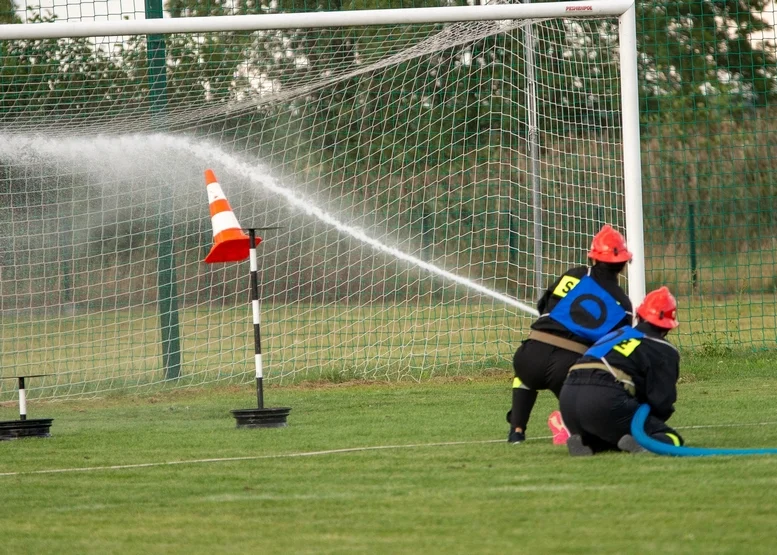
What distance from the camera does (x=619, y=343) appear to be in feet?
21.2

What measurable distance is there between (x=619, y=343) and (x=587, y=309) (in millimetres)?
486

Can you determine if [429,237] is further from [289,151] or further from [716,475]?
[716,475]

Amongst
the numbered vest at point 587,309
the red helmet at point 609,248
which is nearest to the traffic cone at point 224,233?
the numbered vest at point 587,309

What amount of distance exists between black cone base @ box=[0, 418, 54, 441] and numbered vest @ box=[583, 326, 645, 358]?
4.26 metres

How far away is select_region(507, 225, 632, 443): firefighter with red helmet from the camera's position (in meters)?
6.88

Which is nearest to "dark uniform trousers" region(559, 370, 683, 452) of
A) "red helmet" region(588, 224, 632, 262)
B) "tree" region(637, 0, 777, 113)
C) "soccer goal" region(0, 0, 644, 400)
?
"red helmet" region(588, 224, 632, 262)

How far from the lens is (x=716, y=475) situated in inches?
226

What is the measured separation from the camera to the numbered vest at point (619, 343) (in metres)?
6.45

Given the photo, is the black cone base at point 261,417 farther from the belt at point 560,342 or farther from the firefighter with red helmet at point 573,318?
the belt at point 560,342

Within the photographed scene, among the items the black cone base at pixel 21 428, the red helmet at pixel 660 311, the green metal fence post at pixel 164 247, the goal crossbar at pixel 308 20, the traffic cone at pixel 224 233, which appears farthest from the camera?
the green metal fence post at pixel 164 247

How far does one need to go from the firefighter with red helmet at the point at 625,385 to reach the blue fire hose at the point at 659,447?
0.05 metres

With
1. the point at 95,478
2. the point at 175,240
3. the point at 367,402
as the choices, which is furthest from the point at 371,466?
the point at 175,240

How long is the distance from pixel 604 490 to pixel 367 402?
16.1ft

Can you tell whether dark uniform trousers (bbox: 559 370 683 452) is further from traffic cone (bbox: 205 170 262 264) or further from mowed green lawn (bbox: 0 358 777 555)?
traffic cone (bbox: 205 170 262 264)
